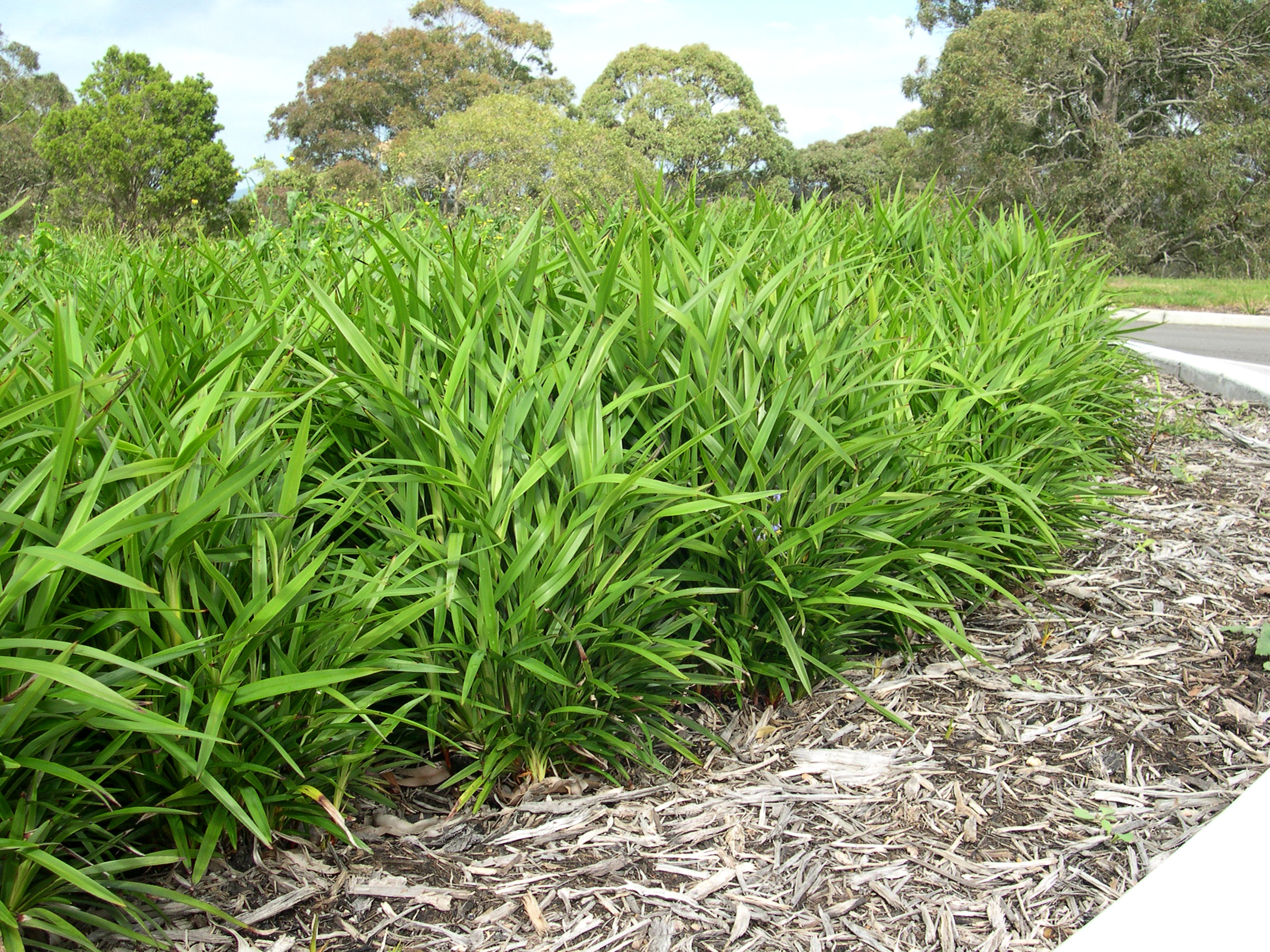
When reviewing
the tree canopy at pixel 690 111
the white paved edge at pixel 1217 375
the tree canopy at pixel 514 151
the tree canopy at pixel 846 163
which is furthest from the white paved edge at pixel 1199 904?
the tree canopy at pixel 846 163

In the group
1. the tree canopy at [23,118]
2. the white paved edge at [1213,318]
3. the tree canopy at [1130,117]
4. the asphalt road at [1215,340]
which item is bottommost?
the asphalt road at [1215,340]

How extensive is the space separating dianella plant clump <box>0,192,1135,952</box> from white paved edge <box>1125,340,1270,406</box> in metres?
2.92

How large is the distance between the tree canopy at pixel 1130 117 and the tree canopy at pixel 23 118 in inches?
1191

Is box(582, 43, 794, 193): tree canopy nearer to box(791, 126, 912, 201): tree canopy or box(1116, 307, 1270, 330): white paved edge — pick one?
box(791, 126, 912, 201): tree canopy

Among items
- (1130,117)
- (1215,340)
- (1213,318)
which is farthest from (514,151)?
(1215,340)

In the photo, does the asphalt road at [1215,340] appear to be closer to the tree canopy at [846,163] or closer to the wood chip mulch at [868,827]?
the wood chip mulch at [868,827]

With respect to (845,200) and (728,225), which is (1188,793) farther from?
(845,200)

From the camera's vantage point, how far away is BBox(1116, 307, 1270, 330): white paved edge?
36.0 feet

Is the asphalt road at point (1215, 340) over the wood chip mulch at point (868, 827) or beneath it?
over

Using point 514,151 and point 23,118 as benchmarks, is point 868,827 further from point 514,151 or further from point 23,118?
point 23,118

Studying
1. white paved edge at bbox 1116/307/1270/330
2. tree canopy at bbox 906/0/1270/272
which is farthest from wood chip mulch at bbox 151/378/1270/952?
tree canopy at bbox 906/0/1270/272

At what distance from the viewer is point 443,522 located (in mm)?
2152

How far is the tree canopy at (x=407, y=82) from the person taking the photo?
45531 mm

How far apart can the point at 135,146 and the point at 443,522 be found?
3687 centimetres
